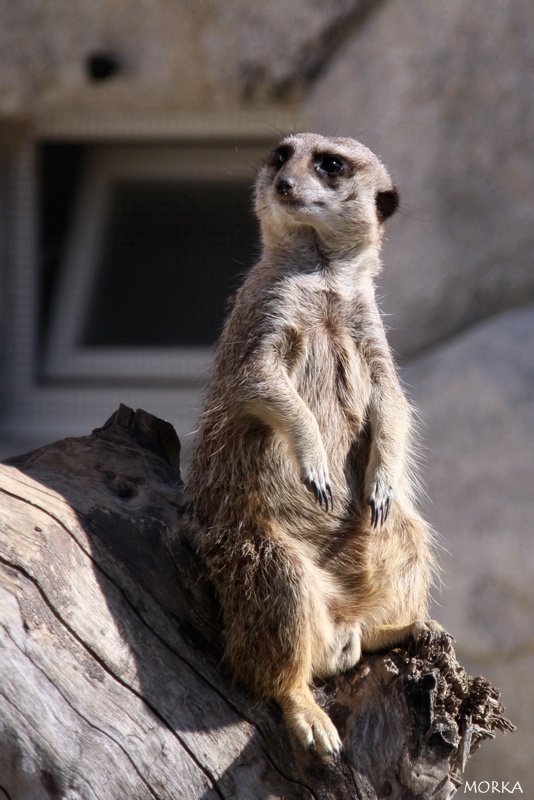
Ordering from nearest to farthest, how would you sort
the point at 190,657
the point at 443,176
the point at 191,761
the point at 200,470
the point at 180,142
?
the point at 191,761 < the point at 190,657 < the point at 200,470 < the point at 443,176 < the point at 180,142

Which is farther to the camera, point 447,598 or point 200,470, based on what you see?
point 447,598

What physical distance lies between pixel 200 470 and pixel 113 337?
4.12 metres

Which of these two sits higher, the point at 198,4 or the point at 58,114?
the point at 198,4

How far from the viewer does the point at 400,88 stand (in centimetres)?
549

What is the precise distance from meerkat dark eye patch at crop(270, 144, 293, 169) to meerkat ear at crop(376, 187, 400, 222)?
0.98 feet

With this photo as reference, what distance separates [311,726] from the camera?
240 cm

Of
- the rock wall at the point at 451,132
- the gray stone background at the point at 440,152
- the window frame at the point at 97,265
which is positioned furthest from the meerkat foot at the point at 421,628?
the window frame at the point at 97,265

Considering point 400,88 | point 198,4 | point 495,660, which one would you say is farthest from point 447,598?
point 198,4

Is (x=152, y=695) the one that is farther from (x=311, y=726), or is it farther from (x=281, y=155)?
(x=281, y=155)

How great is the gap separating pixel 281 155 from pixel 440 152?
8.50 feet

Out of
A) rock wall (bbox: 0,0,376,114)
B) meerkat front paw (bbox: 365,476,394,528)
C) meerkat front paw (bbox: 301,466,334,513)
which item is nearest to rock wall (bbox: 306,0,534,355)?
rock wall (bbox: 0,0,376,114)

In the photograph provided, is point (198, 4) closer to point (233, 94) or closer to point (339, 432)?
point (233, 94)

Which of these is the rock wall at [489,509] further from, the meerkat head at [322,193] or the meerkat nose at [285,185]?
the meerkat nose at [285,185]

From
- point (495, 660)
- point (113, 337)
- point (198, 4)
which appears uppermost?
point (198, 4)
